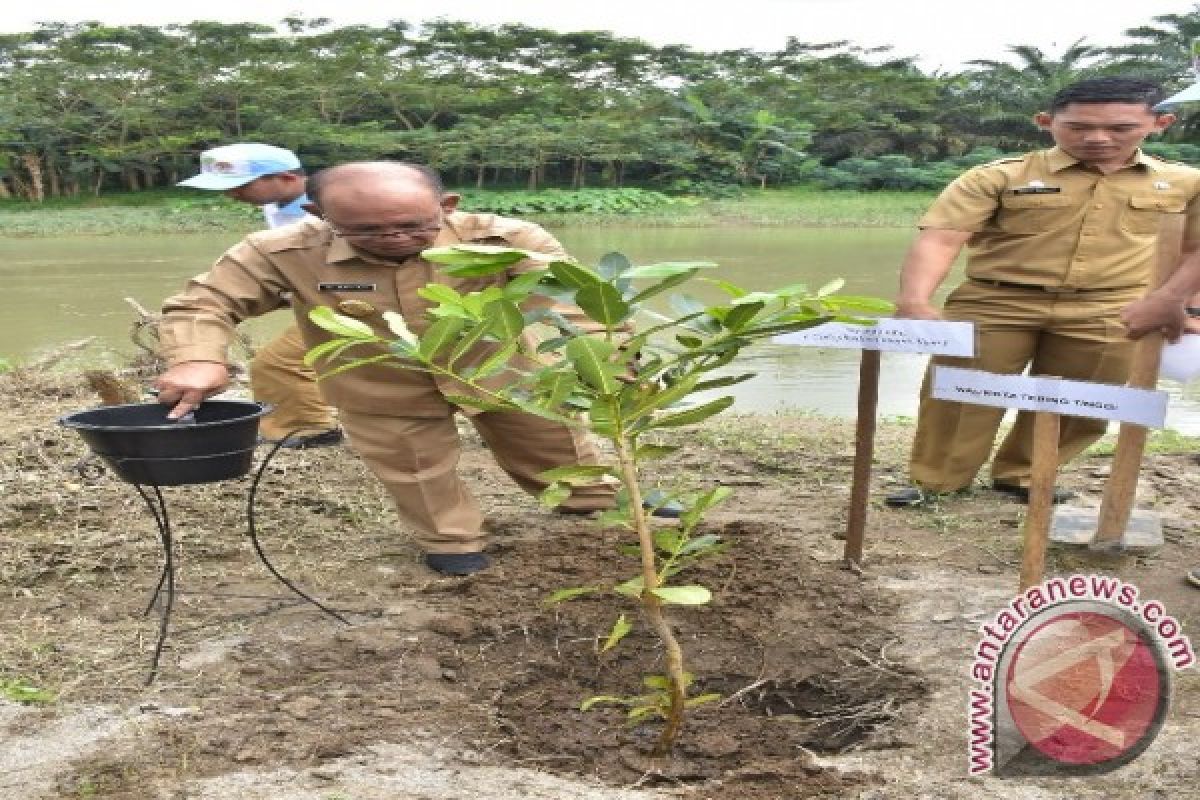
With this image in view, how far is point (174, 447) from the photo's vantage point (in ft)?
7.59

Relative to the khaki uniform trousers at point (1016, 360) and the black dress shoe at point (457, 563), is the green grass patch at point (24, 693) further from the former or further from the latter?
the khaki uniform trousers at point (1016, 360)

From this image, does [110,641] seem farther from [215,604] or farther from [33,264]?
[33,264]

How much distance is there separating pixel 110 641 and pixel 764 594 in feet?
5.23

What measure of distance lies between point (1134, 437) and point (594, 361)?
1824mm

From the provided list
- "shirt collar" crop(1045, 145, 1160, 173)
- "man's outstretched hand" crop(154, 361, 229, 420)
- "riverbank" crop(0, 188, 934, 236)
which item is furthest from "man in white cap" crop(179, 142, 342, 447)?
"riverbank" crop(0, 188, 934, 236)

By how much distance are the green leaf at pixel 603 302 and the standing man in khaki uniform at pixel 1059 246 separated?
5.40 feet

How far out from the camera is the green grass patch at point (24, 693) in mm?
2363

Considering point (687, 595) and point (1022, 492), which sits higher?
point (687, 595)

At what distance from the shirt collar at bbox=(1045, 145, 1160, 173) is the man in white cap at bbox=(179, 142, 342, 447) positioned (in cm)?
274

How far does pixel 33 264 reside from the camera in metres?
15.1

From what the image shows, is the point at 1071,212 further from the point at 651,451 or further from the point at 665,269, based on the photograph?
the point at 665,269

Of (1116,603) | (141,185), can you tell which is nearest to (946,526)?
(1116,603)

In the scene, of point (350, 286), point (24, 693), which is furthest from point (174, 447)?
point (350, 286)

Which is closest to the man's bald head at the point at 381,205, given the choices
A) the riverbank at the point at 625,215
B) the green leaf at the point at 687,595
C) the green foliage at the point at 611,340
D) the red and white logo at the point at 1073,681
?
the green foliage at the point at 611,340
